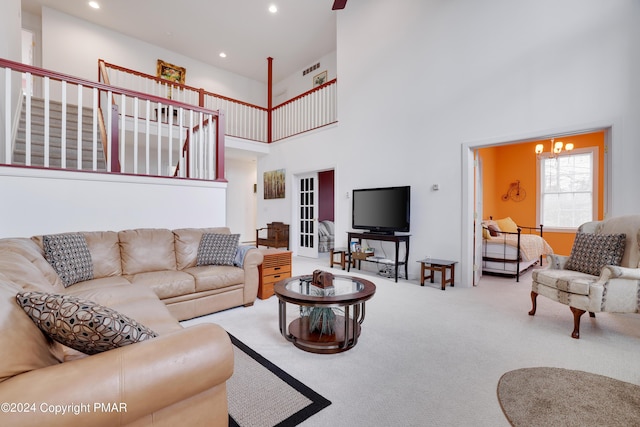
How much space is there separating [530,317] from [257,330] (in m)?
2.83

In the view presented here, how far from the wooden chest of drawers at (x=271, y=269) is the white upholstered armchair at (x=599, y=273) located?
281cm

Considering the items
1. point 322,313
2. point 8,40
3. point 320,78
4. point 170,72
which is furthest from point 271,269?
point 170,72

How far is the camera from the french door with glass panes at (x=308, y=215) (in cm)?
680

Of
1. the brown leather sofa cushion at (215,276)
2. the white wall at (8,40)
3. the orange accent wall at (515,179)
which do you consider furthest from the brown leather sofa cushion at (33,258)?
the orange accent wall at (515,179)

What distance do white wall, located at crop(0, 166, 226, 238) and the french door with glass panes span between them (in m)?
3.01

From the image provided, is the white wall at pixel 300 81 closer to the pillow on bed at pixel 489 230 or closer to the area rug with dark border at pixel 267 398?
the pillow on bed at pixel 489 230

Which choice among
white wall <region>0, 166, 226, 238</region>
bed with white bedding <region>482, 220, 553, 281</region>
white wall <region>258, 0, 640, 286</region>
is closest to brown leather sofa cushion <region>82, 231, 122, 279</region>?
white wall <region>0, 166, 226, 238</region>

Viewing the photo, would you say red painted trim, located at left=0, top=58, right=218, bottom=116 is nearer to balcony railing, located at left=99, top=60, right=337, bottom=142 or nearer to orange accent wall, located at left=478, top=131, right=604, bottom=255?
balcony railing, located at left=99, top=60, right=337, bottom=142

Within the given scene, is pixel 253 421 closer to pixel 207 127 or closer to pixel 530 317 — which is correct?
pixel 530 317

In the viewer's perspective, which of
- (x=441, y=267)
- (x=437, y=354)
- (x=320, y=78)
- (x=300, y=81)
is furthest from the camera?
(x=300, y=81)

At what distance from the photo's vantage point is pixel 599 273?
9.04ft

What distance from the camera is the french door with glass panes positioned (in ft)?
22.3

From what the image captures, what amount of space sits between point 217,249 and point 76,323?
94.1 inches

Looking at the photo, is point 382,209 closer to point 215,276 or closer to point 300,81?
point 215,276
